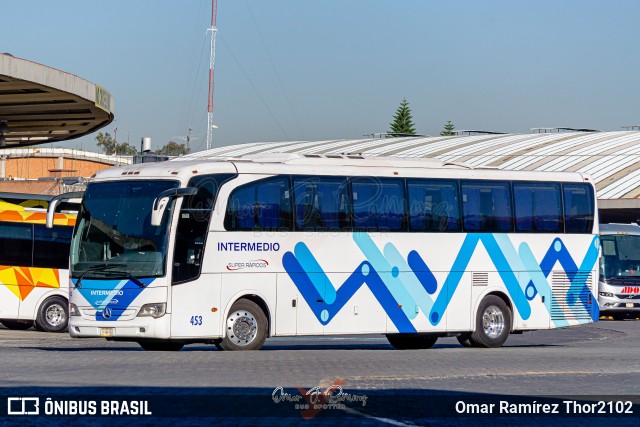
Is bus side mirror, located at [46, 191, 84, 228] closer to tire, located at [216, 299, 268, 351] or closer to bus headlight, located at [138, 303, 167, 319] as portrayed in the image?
bus headlight, located at [138, 303, 167, 319]

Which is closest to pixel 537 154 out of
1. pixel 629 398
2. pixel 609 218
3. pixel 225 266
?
pixel 609 218

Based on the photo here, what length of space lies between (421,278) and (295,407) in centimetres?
1084

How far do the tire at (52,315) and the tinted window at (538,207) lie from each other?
13.0 meters

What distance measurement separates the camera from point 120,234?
752 inches

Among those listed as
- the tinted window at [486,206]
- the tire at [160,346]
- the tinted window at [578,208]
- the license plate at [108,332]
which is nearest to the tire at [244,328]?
the tire at [160,346]

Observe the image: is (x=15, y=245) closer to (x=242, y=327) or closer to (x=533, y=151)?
(x=242, y=327)

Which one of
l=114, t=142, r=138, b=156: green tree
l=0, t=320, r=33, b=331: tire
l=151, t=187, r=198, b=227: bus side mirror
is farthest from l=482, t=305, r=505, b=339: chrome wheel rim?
l=114, t=142, r=138, b=156: green tree

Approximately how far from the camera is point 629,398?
12.2 meters

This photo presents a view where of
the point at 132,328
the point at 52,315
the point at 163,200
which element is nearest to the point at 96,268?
the point at 132,328

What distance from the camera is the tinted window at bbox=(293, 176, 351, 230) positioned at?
20.5 meters

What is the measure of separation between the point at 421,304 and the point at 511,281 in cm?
213

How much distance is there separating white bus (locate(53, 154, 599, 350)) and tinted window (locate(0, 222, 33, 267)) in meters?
10.6

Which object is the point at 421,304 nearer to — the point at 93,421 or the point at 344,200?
the point at 344,200

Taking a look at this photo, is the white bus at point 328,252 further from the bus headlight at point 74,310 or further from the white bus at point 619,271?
the white bus at point 619,271
